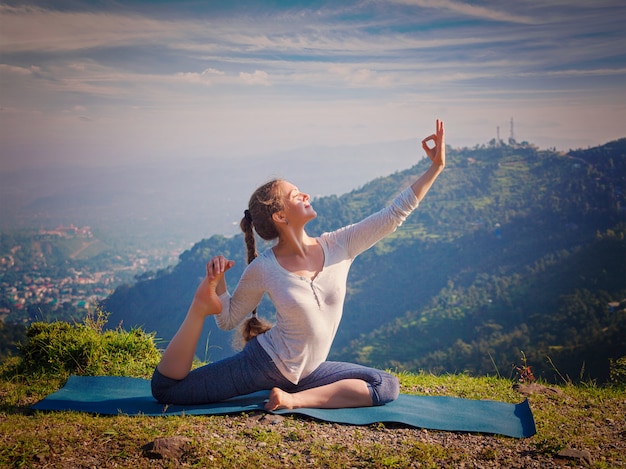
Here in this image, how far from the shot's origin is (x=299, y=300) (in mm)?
3721

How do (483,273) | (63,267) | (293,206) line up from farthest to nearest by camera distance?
1. (63,267)
2. (483,273)
3. (293,206)

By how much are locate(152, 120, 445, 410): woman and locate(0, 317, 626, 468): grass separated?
28cm

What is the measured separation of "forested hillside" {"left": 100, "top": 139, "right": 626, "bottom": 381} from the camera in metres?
37.0

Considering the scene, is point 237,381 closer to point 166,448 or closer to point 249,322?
point 249,322

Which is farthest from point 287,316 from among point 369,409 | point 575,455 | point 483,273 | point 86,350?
point 483,273

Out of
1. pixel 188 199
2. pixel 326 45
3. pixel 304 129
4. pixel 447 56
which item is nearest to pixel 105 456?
pixel 326 45

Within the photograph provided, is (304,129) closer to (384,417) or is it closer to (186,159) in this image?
(186,159)

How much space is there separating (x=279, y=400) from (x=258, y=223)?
112 cm

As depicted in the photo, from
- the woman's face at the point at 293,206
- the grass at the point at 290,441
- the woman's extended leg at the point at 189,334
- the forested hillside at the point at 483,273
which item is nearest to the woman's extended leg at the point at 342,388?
the grass at the point at 290,441

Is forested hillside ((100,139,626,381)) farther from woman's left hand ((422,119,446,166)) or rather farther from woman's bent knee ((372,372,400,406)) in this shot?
woman's left hand ((422,119,446,166))

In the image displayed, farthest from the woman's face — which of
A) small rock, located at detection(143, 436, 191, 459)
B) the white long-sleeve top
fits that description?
small rock, located at detection(143, 436, 191, 459)

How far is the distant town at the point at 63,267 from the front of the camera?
4081 cm

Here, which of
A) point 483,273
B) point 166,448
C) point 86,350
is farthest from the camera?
point 483,273

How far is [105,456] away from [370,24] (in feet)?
217
